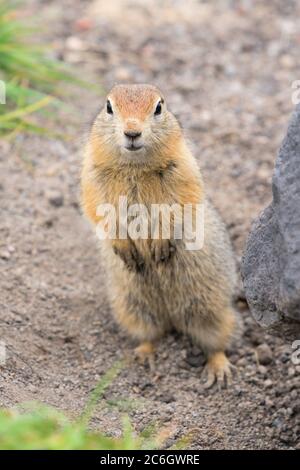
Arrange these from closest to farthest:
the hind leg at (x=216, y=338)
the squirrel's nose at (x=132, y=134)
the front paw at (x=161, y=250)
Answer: the squirrel's nose at (x=132, y=134) → the front paw at (x=161, y=250) → the hind leg at (x=216, y=338)

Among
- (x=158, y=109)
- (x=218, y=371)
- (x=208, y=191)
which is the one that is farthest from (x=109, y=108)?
(x=208, y=191)

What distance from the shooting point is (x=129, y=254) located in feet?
20.1

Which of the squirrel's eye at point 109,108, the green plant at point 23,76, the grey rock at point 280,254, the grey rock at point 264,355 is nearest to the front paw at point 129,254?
the squirrel's eye at point 109,108

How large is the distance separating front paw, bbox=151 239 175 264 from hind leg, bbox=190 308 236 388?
25.8 inches

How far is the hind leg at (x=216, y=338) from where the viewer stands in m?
6.47

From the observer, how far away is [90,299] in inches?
276

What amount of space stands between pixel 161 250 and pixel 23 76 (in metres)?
3.54

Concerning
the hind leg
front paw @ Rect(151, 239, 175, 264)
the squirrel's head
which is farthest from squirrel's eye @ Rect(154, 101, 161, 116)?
the hind leg

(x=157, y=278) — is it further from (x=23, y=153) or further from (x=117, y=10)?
(x=117, y=10)

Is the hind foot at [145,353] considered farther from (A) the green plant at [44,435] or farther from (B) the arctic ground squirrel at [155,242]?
(A) the green plant at [44,435]

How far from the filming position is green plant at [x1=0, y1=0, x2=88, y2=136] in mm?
8352

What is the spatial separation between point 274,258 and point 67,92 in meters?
4.92

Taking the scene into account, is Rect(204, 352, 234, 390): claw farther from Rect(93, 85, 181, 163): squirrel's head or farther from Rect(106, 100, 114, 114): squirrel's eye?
Rect(106, 100, 114, 114): squirrel's eye

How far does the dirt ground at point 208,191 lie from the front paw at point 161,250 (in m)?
0.87
